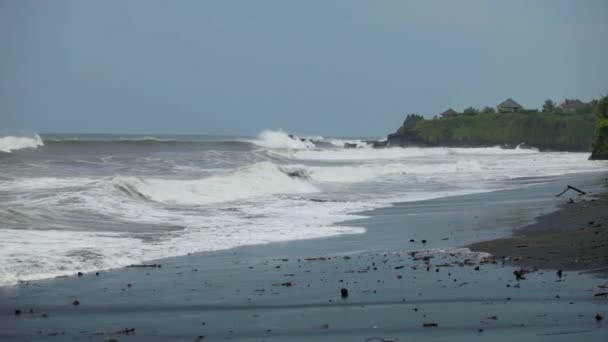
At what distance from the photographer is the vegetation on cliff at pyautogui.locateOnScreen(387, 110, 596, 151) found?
98250mm

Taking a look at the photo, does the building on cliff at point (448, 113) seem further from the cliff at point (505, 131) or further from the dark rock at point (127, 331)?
the dark rock at point (127, 331)

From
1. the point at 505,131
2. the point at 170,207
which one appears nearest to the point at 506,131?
the point at 505,131

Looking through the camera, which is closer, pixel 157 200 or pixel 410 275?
pixel 410 275

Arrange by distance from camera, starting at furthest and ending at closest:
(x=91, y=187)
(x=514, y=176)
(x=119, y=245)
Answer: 1. (x=514, y=176)
2. (x=91, y=187)
3. (x=119, y=245)

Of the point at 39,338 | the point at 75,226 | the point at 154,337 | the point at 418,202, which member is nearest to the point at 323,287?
the point at 154,337

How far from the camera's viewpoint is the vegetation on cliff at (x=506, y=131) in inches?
3868

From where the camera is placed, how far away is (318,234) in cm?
1703

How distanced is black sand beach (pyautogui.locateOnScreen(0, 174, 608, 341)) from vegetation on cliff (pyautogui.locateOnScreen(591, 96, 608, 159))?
134ft

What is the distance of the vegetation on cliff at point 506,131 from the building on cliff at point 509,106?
4.53 metres

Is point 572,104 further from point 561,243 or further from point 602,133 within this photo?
point 561,243

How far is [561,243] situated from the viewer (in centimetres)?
1301

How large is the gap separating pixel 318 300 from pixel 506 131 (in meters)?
103

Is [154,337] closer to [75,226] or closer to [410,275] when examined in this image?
[410,275]

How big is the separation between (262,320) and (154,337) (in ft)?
3.93
